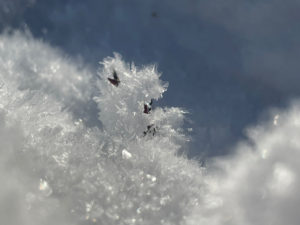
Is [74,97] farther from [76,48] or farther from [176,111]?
[176,111]

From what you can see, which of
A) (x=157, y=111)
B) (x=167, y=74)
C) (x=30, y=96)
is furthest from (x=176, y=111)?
(x=30, y=96)

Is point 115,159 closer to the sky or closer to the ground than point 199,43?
closer to the ground

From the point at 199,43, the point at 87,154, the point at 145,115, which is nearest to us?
the point at 87,154

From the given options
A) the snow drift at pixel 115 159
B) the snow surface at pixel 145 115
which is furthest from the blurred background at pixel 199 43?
the snow drift at pixel 115 159

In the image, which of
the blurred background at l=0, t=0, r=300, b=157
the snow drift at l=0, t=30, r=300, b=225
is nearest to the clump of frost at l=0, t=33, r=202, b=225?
the snow drift at l=0, t=30, r=300, b=225

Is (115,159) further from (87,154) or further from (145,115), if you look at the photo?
(145,115)

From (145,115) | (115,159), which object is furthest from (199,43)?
(115,159)

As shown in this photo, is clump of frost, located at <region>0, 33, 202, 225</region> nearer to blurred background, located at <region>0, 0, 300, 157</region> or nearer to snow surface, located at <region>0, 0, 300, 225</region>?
snow surface, located at <region>0, 0, 300, 225</region>
